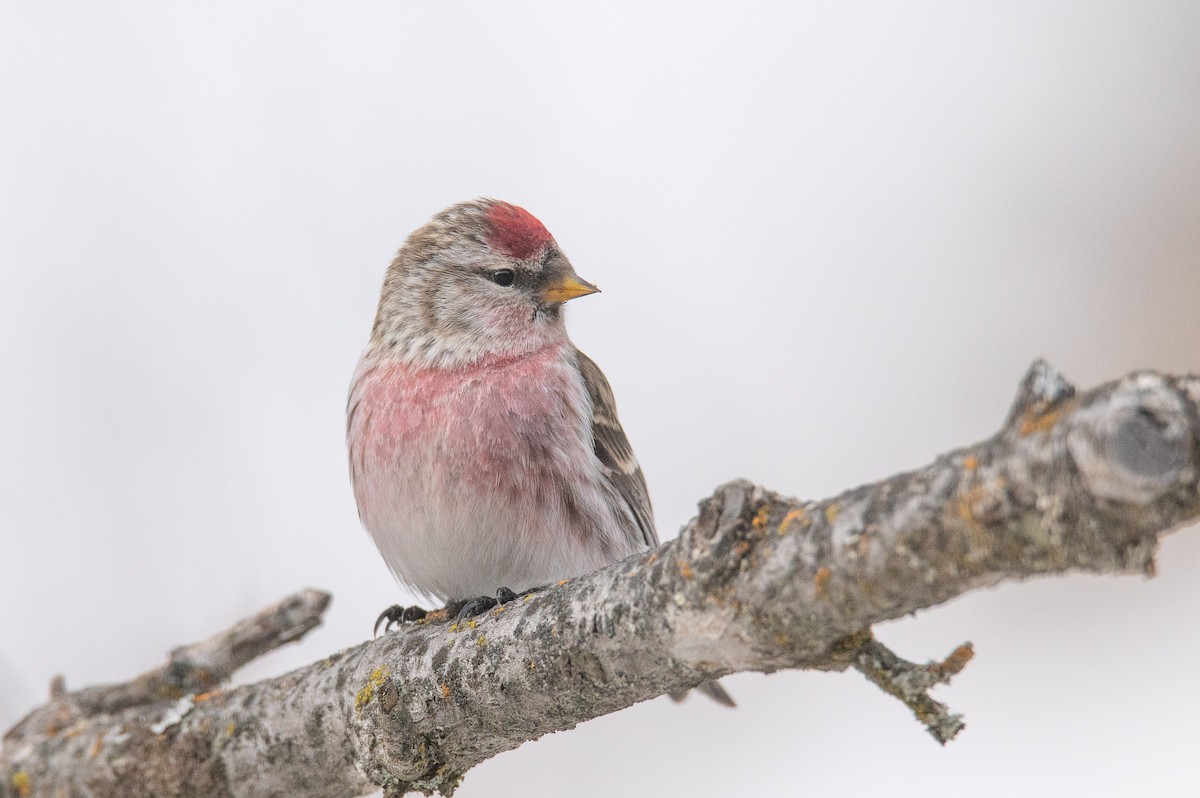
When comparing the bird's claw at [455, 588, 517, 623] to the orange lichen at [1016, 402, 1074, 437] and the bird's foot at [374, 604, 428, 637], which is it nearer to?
the bird's foot at [374, 604, 428, 637]

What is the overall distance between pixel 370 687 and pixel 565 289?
1411mm

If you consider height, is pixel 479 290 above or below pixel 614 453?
above

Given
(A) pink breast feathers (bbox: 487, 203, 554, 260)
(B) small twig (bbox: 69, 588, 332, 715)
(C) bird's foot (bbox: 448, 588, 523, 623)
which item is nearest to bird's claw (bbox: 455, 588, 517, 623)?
(C) bird's foot (bbox: 448, 588, 523, 623)

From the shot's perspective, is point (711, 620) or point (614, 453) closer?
point (711, 620)

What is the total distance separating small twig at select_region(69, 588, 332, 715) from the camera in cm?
288

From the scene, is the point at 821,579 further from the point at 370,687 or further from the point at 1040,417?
the point at 370,687

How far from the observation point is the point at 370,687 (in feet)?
7.66

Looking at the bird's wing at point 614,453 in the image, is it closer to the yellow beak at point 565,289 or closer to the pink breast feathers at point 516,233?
the yellow beak at point 565,289

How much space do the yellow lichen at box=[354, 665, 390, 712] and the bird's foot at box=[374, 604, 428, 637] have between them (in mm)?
454

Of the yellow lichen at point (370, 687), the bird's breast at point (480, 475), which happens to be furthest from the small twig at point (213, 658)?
the yellow lichen at point (370, 687)

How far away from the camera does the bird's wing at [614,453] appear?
3.25m

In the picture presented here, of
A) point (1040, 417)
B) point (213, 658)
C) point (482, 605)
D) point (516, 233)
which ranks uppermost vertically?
point (516, 233)

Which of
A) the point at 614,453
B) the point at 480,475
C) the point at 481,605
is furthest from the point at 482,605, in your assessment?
the point at 614,453

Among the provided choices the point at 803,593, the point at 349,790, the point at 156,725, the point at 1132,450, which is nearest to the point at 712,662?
the point at 803,593
